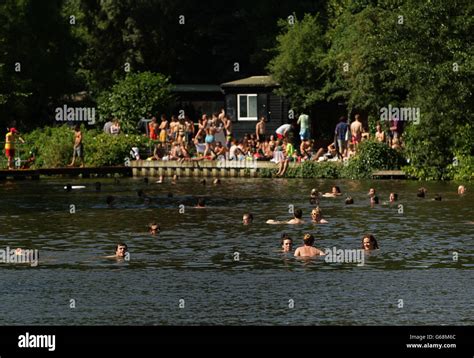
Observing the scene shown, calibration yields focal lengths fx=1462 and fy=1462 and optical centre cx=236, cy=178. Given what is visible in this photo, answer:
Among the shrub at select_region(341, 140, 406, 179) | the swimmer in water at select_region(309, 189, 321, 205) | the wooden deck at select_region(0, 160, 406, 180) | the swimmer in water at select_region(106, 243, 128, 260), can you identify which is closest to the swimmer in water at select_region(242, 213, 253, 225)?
the swimmer in water at select_region(309, 189, 321, 205)

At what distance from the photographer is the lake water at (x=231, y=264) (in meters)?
33.4

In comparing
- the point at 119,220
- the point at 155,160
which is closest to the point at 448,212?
the point at 119,220

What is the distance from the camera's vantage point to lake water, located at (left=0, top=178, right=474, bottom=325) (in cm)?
3344

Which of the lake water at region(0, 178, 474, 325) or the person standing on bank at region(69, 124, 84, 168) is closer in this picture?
the lake water at region(0, 178, 474, 325)

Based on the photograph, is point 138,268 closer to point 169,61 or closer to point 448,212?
point 448,212

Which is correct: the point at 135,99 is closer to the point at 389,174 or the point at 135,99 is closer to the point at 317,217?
the point at 389,174

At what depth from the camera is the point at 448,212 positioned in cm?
5450

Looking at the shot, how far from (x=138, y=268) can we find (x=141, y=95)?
47.5 metres

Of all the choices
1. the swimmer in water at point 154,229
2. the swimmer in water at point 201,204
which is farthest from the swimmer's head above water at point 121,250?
the swimmer in water at point 201,204

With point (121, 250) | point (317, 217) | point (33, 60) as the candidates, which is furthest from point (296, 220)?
point (33, 60)

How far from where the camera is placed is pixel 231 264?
41531mm

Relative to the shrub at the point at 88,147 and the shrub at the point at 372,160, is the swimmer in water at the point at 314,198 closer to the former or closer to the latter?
the shrub at the point at 372,160

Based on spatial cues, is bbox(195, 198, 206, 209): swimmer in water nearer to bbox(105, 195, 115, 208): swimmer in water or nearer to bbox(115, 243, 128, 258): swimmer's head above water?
bbox(105, 195, 115, 208): swimmer in water

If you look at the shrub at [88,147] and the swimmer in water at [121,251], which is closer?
the swimmer in water at [121,251]
